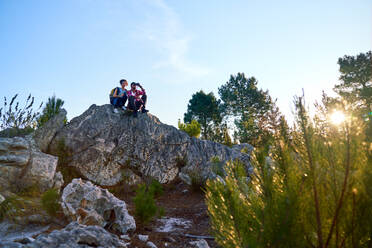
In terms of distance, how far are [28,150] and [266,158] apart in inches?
266

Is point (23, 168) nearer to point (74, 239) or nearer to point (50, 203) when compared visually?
point (50, 203)

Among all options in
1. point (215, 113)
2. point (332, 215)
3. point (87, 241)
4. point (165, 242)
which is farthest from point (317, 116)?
point (215, 113)

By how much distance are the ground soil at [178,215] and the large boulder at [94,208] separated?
1.04 feet

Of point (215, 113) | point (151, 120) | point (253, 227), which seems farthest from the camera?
point (215, 113)

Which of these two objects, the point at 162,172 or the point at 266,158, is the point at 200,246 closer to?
the point at 266,158

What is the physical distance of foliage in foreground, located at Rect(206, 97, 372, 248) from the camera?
111 centimetres

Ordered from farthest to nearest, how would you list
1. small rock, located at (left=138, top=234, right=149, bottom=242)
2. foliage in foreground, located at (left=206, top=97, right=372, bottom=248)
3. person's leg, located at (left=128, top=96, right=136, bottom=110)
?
1. person's leg, located at (left=128, top=96, right=136, bottom=110)
2. small rock, located at (left=138, top=234, right=149, bottom=242)
3. foliage in foreground, located at (left=206, top=97, right=372, bottom=248)

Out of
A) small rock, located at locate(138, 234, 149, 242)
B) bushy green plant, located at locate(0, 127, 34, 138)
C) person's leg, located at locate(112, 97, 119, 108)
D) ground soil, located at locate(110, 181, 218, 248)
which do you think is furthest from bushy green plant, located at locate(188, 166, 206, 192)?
bushy green plant, located at locate(0, 127, 34, 138)

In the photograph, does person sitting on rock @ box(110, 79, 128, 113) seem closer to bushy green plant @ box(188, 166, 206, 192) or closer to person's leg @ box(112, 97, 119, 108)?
person's leg @ box(112, 97, 119, 108)

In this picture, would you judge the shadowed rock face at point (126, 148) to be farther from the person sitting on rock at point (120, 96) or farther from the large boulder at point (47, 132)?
the person sitting on rock at point (120, 96)

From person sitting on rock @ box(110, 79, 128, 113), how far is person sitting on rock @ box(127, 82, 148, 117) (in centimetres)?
27

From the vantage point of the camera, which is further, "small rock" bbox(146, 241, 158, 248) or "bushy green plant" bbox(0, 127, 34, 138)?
"bushy green plant" bbox(0, 127, 34, 138)

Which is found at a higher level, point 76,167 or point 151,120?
point 151,120

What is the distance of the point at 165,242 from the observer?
3568mm
